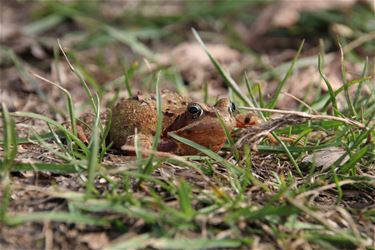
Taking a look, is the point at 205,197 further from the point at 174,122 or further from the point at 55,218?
the point at 174,122

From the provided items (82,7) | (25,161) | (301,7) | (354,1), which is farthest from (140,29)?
(25,161)

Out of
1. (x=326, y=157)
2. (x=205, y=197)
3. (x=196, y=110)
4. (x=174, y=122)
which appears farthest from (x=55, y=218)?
(x=326, y=157)

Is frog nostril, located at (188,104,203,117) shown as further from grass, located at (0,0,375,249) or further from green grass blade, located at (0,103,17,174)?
green grass blade, located at (0,103,17,174)

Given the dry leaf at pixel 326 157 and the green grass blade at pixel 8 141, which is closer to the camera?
the green grass blade at pixel 8 141

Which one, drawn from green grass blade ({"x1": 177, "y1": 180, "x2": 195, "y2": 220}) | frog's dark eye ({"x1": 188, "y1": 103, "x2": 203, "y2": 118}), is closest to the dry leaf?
frog's dark eye ({"x1": 188, "y1": 103, "x2": 203, "y2": 118})

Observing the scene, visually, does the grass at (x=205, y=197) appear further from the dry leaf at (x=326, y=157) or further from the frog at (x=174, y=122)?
the frog at (x=174, y=122)

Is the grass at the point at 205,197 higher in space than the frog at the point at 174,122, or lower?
lower

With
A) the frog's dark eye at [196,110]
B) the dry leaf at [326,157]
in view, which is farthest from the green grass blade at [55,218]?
the dry leaf at [326,157]
